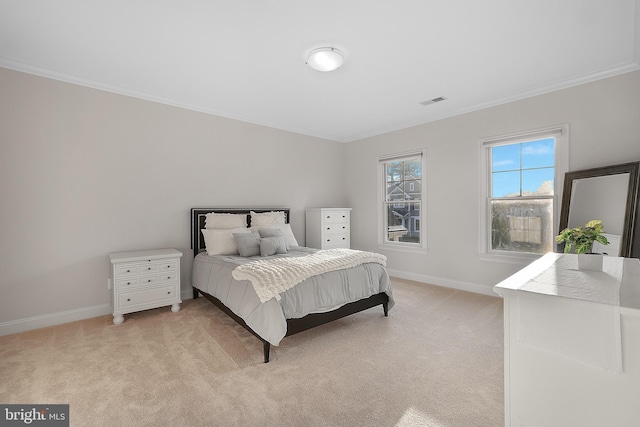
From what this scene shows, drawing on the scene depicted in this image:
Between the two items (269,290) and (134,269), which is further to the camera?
(134,269)

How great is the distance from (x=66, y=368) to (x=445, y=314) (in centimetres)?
361

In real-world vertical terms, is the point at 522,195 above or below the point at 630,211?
above

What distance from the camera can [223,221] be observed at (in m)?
4.00

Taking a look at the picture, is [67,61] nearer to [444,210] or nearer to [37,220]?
[37,220]

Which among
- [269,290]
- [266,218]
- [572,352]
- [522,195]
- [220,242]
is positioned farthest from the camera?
[266,218]

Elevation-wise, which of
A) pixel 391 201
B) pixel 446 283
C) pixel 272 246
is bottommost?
pixel 446 283

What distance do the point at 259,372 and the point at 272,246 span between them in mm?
1600

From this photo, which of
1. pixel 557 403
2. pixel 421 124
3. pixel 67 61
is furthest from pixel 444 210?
pixel 67 61

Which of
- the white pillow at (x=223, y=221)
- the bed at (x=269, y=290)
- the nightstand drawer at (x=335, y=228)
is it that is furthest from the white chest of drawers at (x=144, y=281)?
the nightstand drawer at (x=335, y=228)

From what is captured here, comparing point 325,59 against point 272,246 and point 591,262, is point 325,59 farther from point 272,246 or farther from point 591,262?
point 591,262

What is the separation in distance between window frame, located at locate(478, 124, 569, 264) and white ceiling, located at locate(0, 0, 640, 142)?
51 cm

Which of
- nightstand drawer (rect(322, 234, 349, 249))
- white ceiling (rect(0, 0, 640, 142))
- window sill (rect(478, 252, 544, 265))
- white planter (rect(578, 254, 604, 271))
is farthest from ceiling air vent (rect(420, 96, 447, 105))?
white planter (rect(578, 254, 604, 271))

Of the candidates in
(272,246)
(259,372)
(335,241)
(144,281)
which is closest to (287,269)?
(259,372)

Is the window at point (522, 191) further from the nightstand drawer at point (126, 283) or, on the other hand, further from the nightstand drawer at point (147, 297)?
the nightstand drawer at point (126, 283)
